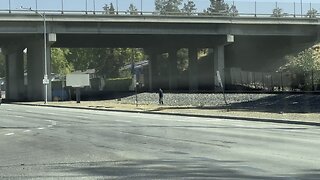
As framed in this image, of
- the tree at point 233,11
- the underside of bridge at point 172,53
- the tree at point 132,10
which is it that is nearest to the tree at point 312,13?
the underside of bridge at point 172,53

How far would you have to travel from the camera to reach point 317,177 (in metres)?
9.37

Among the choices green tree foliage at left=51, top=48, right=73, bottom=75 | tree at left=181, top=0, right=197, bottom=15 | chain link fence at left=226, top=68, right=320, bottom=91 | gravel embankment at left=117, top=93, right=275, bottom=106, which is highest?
tree at left=181, top=0, right=197, bottom=15

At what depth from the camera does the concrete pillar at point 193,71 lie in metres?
80.5

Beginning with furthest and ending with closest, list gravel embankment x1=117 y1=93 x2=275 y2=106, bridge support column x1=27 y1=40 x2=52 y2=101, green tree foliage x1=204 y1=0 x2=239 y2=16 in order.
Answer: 1. green tree foliage x1=204 y1=0 x2=239 y2=16
2. bridge support column x1=27 y1=40 x2=52 y2=101
3. gravel embankment x1=117 y1=93 x2=275 y2=106

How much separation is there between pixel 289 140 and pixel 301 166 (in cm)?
560

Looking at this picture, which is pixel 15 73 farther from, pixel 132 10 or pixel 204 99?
pixel 204 99

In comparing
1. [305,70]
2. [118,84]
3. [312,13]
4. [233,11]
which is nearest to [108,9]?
[233,11]

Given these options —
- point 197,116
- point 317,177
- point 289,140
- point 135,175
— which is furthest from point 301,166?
point 197,116

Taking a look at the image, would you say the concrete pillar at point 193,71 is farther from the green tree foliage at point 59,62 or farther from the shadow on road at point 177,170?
the shadow on road at point 177,170

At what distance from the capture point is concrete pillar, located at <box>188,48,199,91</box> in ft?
264

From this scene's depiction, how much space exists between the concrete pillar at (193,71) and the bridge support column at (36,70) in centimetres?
2315

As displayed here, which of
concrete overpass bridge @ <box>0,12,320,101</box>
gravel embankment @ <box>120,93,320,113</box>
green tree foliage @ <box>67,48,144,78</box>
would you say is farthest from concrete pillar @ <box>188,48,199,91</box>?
green tree foliage @ <box>67,48,144,78</box>

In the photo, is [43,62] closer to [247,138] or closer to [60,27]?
[60,27]

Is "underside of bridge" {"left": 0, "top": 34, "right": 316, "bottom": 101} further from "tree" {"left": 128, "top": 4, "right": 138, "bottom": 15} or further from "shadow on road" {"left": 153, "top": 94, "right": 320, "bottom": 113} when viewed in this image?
"shadow on road" {"left": 153, "top": 94, "right": 320, "bottom": 113}
